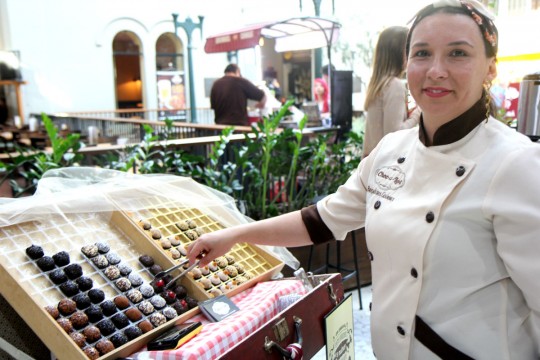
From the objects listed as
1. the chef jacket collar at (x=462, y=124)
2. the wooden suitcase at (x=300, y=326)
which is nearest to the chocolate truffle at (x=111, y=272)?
the wooden suitcase at (x=300, y=326)

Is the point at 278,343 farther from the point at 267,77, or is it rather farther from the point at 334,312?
the point at 267,77

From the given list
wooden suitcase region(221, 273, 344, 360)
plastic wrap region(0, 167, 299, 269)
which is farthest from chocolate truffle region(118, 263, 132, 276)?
wooden suitcase region(221, 273, 344, 360)

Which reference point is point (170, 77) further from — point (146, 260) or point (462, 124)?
point (462, 124)

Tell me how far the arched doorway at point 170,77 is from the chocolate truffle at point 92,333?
15.6 metres

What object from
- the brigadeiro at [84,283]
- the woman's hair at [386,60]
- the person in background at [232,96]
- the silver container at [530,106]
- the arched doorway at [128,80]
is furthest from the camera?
the arched doorway at [128,80]

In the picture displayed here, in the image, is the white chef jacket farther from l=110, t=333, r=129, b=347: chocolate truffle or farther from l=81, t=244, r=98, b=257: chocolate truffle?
l=81, t=244, r=98, b=257: chocolate truffle

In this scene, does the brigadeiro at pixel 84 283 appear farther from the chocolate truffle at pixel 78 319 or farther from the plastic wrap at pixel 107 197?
the plastic wrap at pixel 107 197

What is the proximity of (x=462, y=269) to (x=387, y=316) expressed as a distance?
26 cm

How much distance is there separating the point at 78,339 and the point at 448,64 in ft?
3.63

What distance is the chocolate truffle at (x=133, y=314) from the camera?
1.36 meters

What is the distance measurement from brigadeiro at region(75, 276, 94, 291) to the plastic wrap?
254 mm

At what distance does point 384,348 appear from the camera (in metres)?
1.29

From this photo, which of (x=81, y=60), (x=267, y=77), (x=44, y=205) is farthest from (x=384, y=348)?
(x=267, y=77)

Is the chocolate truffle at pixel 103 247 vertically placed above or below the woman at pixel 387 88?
below
